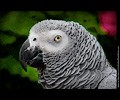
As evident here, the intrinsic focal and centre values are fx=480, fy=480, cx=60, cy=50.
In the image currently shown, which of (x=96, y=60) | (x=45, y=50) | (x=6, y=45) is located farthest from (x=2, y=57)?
(x=96, y=60)

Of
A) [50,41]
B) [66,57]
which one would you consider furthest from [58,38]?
[66,57]

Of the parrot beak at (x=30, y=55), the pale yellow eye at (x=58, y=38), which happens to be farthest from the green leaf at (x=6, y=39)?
the pale yellow eye at (x=58, y=38)

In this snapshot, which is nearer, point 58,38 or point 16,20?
point 58,38

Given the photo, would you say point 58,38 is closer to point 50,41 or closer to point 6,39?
point 50,41

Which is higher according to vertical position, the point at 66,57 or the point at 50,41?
the point at 50,41

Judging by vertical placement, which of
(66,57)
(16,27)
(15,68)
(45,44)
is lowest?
(15,68)
